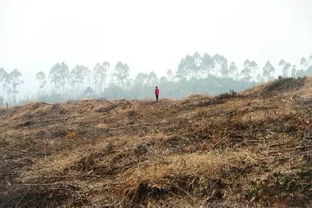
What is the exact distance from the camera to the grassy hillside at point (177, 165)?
7039mm

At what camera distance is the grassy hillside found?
704 centimetres

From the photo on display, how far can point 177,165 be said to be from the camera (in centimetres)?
816

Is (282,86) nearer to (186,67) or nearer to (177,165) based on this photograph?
(177,165)

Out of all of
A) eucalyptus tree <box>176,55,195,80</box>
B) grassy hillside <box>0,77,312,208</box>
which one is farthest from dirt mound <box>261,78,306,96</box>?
eucalyptus tree <box>176,55,195,80</box>

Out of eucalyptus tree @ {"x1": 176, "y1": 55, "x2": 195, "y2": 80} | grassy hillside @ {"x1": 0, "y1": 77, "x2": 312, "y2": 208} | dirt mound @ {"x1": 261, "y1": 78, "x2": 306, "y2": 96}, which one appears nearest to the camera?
grassy hillside @ {"x1": 0, "y1": 77, "x2": 312, "y2": 208}

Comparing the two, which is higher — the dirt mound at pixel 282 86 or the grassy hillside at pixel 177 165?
the dirt mound at pixel 282 86

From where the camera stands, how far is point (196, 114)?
1502cm

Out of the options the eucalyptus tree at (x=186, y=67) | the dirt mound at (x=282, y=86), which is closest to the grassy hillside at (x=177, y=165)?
the dirt mound at (x=282, y=86)

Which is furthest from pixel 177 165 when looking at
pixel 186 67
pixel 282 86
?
pixel 186 67

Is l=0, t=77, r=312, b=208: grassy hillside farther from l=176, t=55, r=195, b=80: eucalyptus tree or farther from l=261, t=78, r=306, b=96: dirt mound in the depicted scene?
l=176, t=55, r=195, b=80: eucalyptus tree

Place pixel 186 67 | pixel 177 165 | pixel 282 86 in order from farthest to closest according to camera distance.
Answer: pixel 186 67
pixel 282 86
pixel 177 165

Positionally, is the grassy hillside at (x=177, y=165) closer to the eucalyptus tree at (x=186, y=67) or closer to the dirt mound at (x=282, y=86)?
the dirt mound at (x=282, y=86)

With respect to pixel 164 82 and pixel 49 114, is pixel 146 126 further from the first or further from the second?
pixel 164 82

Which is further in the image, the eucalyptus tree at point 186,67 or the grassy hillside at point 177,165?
the eucalyptus tree at point 186,67
